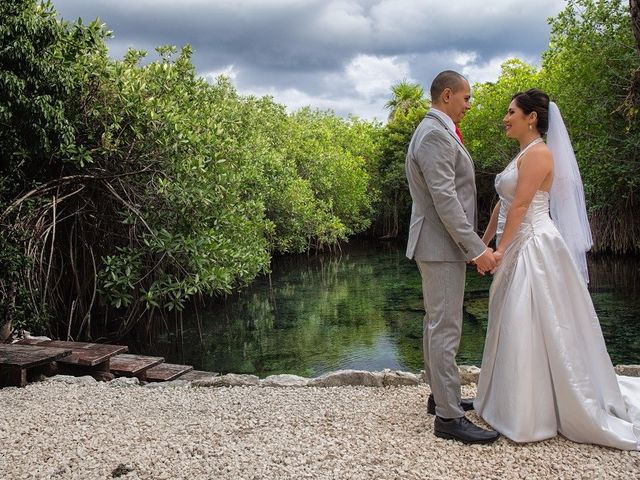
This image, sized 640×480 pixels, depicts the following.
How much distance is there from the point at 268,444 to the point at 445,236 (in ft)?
5.49

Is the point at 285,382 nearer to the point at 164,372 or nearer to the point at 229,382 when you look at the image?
the point at 229,382

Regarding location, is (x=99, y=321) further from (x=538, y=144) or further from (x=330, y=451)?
(x=538, y=144)

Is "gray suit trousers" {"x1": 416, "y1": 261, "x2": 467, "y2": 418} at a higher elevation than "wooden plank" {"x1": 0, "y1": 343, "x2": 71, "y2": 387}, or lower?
higher

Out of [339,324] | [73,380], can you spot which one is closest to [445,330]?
[73,380]

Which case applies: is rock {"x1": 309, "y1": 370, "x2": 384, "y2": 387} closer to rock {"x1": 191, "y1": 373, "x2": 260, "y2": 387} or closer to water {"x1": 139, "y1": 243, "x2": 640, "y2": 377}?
rock {"x1": 191, "y1": 373, "x2": 260, "y2": 387}

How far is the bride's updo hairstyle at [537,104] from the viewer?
3.93 metres

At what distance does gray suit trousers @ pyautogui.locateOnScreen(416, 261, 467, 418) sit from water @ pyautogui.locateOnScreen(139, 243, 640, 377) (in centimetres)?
604

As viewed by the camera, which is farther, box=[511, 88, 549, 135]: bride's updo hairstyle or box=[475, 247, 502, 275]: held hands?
box=[511, 88, 549, 135]: bride's updo hairstyle

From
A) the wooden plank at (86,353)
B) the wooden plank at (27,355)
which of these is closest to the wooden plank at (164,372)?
the wooden plank at (86,353)

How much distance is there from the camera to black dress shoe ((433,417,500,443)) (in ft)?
12.1

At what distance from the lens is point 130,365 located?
702 cm

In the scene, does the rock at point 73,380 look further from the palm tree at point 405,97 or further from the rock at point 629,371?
the palm tree at point 405,97

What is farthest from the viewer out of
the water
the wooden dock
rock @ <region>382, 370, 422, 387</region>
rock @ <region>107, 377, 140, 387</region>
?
the water

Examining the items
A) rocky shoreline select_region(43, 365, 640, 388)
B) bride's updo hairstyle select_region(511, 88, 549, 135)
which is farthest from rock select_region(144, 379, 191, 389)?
bride's updo hairstyle select_region(511, 88, 549, 135)
